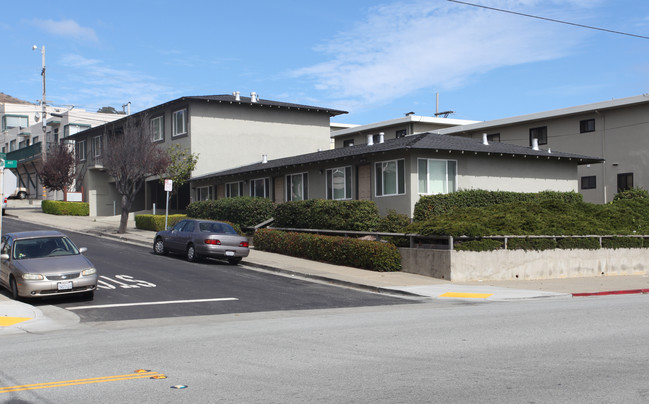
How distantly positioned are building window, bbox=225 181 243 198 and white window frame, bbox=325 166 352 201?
8.60 m

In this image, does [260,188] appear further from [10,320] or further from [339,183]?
[10,320]

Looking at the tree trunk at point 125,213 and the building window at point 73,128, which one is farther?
the building window at point 73,128

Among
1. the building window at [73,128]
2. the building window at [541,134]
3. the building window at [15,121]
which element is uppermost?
the building window at [15,121]

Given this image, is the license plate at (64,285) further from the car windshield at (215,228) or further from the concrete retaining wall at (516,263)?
the concrete retaining wall at (516,263)

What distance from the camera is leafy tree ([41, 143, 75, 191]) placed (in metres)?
49.3

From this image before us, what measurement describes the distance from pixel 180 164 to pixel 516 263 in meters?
24.2

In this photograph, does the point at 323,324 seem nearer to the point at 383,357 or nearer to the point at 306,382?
the point at 383,357

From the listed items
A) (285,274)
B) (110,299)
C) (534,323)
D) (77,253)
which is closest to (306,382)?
(534,323)

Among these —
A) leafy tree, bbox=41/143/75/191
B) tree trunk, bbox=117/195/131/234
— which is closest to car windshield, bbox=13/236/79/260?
tree trunk, bbox=117/195/131/234

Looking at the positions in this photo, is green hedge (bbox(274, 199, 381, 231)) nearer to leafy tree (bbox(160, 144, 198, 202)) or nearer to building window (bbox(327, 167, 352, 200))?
building window (bbox(327, 167, 352, 200))

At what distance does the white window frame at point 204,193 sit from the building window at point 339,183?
12.5m

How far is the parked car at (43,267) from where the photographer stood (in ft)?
48.4

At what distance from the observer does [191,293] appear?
55.0ft

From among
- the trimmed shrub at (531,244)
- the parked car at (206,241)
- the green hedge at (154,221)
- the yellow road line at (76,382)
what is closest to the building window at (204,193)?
the green hedge at (154,221)
